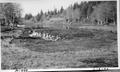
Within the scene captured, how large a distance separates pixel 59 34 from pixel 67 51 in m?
0.30

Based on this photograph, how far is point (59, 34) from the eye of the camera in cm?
328

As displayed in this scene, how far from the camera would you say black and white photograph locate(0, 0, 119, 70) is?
10.4 ft

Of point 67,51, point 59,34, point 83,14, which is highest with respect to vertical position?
point 83,14

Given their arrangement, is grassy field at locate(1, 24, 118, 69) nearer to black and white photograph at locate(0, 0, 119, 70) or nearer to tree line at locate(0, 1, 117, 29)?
black and white photograph at locate(0, 0, 119, 70)

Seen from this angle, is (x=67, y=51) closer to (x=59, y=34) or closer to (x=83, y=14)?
(x=59, y=34)

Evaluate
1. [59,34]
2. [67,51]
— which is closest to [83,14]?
[59,34]

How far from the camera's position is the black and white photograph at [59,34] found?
318 centimetres

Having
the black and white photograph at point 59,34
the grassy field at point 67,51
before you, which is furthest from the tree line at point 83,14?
the grassy field at point 67,51

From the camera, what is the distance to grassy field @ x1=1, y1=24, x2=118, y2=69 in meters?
3.17

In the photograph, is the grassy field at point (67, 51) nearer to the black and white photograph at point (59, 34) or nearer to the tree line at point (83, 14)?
the black and white photograph at point (59, 34)

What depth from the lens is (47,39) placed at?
325 cm

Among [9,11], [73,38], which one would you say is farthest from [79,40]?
[9,11]

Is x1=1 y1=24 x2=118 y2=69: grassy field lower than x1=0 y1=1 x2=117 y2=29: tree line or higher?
lower

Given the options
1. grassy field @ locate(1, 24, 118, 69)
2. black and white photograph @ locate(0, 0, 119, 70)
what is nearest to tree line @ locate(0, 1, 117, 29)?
black and white photograph @ locate(0, 0, 119, 70)
